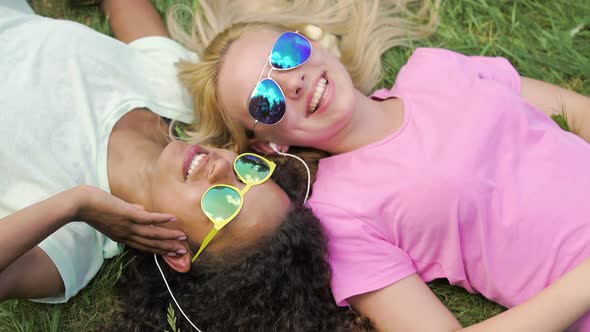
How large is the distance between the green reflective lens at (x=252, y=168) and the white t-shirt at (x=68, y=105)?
795 millimetres

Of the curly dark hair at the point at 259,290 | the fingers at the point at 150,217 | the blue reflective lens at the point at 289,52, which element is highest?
the blue reflective lens at the point at 289,52

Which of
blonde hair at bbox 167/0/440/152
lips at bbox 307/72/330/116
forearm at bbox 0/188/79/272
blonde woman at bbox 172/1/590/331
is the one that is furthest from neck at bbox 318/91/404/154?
forearm at bbox 0/188/79/272

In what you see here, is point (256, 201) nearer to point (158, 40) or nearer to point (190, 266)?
point (190, 266)

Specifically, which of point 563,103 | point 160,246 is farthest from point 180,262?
point 563,103

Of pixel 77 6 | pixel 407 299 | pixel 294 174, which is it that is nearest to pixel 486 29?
pixel 294 174

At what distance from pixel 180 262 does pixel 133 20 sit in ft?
6.07

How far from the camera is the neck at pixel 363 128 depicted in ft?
10.7

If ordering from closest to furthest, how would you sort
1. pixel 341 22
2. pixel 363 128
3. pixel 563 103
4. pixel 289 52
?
pixel 289 52
pixel 363 128
pixel 563 103
pixel 341 22

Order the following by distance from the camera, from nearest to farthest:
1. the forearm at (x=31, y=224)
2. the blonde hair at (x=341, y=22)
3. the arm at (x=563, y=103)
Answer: the forearm at (x=31, y=224) → the arm at (x=563, y=103) → the blonde hair at (x=341, y=22)

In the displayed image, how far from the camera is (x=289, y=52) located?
123 inches

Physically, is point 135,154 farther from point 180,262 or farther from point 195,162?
point 180,262

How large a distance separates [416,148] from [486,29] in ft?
4.85

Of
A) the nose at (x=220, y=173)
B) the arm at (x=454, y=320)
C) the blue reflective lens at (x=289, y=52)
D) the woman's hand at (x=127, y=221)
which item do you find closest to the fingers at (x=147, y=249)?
the woman's hand at (x=127, y=221)

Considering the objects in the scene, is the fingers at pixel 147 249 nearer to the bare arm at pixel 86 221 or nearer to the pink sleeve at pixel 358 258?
the bare arm at pixel 86 221
